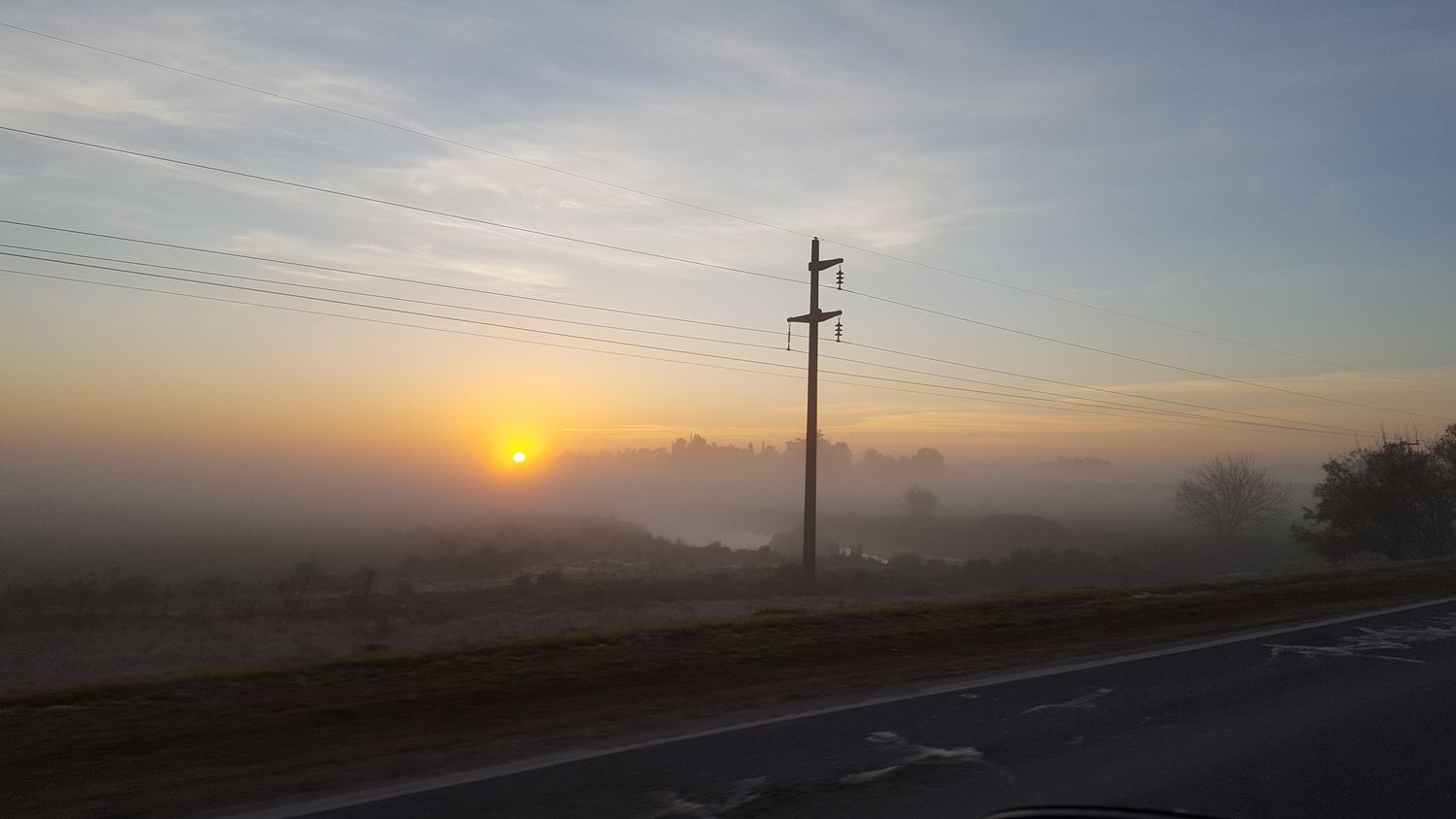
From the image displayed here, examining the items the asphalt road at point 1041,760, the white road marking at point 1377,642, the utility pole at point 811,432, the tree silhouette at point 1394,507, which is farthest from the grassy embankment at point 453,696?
the tree silhouette at point 1394,507

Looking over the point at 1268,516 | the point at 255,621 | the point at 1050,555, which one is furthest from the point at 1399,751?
the point at 1268,516

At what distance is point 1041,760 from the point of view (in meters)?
6.61

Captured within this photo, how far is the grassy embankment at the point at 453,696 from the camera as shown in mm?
6160

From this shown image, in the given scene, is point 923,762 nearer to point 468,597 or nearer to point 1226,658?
point 1226,658

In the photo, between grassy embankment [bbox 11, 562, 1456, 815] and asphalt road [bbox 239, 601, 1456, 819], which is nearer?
asphalt road [bbox 239, 601, 1456, 819]

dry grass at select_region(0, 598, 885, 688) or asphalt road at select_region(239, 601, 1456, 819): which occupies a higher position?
asphalt road at select_region(239, 601, 1456, 819)

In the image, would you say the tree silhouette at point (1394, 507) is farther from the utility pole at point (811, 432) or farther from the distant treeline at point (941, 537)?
the utility pole at point (811, 432)

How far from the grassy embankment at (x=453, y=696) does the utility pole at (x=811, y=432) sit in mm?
11563

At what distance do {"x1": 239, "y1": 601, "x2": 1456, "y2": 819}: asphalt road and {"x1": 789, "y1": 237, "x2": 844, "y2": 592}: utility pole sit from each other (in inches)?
667

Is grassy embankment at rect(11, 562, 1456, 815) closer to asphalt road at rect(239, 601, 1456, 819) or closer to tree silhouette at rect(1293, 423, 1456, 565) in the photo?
asphalt road at rect(239, 601, 1456, 819)

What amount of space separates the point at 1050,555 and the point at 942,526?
4682 cm

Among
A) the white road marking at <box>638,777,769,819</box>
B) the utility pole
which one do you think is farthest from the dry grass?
the white road marking at <box>638,777,769,819</box>

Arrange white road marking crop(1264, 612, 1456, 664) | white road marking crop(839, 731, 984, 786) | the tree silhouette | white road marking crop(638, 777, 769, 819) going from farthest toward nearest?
1. the tree silhouette
2. white road marking crop(1264, 612, 1456, 664)
3. white road marking crop(839, 731, 984, 786)
4. white road marking crop(638, 777, 769, 819)

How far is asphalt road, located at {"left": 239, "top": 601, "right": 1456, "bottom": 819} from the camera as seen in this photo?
5.57 m
